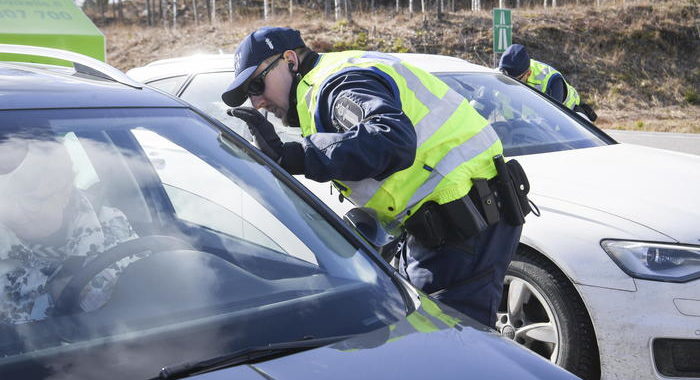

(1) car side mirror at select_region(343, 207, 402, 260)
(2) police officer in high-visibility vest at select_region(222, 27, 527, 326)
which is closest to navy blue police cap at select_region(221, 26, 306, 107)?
(2) police officer in high-visibility vest at select_region(222, 27, 527, 326)

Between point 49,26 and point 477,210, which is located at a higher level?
point 49,26

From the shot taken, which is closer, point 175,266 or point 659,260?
point 175,266

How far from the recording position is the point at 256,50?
2.52m

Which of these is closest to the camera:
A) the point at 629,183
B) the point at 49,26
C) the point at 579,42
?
the point at 629,183

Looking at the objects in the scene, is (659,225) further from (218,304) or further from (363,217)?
(218,304)

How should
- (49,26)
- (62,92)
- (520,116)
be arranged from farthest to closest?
1. (49,26)
2. (520,116)
3. (62,92)

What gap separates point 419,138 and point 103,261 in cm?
113

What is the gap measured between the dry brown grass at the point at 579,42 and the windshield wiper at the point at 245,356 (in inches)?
962

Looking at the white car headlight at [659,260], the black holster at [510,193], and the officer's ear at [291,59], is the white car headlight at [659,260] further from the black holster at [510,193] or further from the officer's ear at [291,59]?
the officer's ear at [291,59]

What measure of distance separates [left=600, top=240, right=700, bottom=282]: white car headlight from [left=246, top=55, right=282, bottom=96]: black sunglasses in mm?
1483

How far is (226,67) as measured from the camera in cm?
418

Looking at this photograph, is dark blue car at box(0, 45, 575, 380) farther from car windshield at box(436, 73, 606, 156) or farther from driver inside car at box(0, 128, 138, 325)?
car windshield at box(436, 73, 606, 156)

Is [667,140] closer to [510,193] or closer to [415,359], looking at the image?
[510,193]

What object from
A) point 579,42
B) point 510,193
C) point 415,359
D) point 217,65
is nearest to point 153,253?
point 415,359
